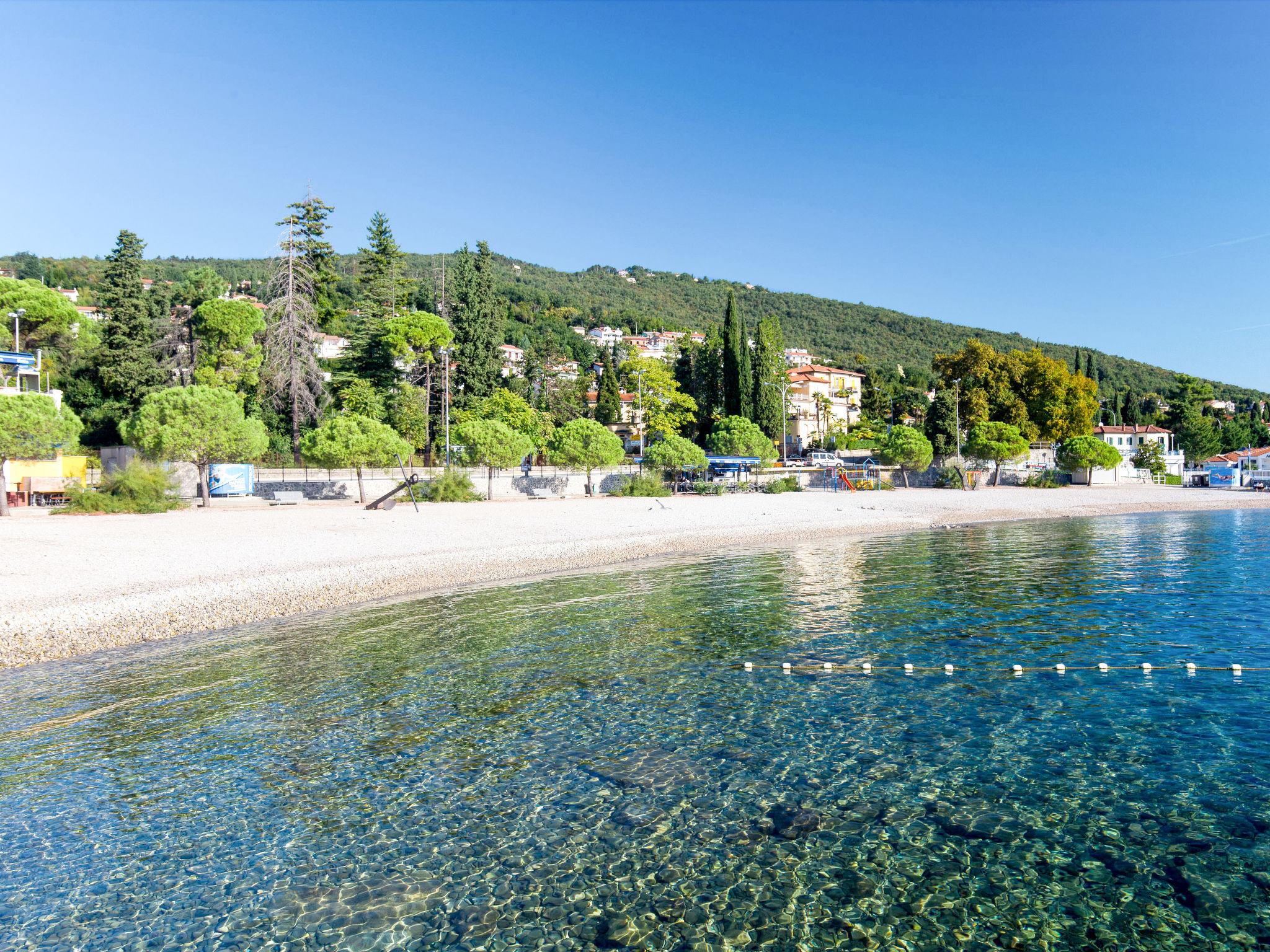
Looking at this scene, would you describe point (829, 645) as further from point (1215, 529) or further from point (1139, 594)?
point (1215, 529)

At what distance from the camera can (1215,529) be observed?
101ft

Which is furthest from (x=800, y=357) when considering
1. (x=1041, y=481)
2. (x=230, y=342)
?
(x=230, y=342)

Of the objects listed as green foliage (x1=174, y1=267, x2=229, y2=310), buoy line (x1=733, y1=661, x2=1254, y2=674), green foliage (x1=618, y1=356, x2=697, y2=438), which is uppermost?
green foliage (x1=174, y1=267, x2=229, y2=310)

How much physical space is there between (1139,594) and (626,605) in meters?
10.4

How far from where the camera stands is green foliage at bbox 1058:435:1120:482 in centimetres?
5884

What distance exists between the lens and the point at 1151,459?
7112cm

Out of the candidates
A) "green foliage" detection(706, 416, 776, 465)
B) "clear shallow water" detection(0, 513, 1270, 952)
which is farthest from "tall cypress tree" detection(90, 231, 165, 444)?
"clear shallow water" detection(0, 513, 1270, 952)

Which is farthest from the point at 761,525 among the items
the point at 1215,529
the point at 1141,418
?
the point at 1141,418

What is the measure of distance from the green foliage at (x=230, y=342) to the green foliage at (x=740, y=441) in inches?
1172

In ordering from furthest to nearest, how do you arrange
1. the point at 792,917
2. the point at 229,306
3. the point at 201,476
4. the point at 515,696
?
the point at 229,306 < the point at 201,476 < the point at 515,696 < the point at 792,917

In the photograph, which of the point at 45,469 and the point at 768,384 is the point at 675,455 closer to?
the point at 768,384

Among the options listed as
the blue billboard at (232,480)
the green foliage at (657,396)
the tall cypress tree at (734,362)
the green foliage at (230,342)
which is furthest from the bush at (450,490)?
the tall cypress tree at (734,362)

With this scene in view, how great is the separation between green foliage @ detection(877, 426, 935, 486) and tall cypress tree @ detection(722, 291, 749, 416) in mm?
14849

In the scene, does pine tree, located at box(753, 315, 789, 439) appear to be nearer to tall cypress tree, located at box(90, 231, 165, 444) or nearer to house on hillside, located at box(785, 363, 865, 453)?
house on hillside, located at box(785, 363, 865, 453)
